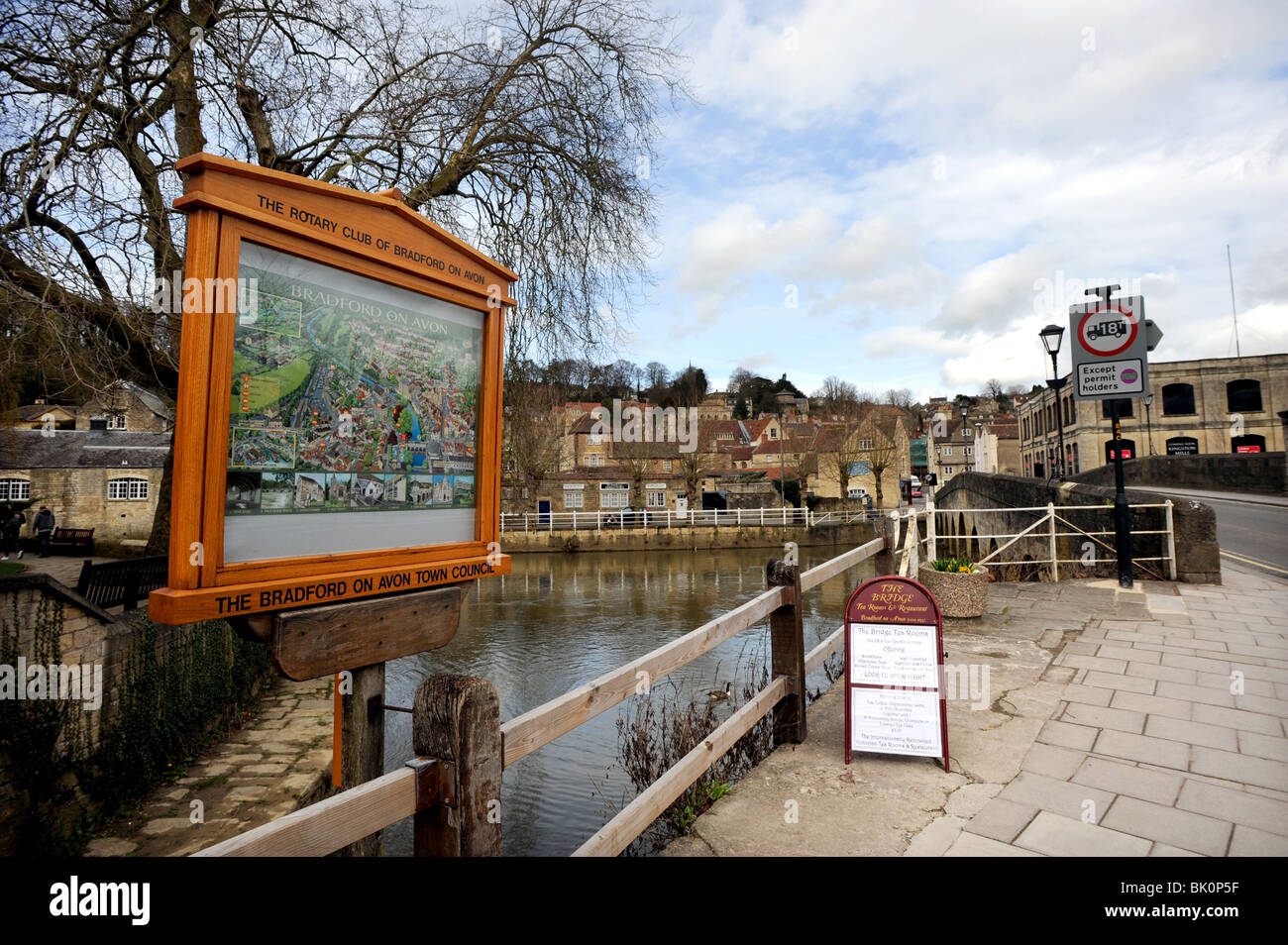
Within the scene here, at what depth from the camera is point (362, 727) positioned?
2.53 m

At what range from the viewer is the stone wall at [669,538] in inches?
1431

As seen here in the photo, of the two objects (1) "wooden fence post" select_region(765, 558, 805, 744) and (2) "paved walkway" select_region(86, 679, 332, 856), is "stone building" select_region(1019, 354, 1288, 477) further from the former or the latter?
(2) "paved walkway" select_region(86, 679, 332, 856)

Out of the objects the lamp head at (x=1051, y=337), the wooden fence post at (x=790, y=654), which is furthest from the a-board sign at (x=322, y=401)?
the lamp head at (x=1051, y=337)

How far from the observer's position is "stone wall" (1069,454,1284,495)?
25281 mm

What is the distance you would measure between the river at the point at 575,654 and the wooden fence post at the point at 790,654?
6.77ft

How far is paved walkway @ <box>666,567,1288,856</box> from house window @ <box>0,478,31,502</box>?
3953cm

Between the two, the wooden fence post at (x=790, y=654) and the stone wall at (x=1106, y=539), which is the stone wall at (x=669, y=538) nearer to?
the stone wall at (x=1106, y=539)

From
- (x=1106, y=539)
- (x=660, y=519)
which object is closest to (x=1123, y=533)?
(x=1106, y=539)

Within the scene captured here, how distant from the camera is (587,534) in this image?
36688 mm

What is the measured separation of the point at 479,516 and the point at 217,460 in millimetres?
1053

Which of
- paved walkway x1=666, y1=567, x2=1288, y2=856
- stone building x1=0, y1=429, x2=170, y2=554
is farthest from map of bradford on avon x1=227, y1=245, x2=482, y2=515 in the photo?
stone building x1=0, y1=429, x2=170, y2=554
